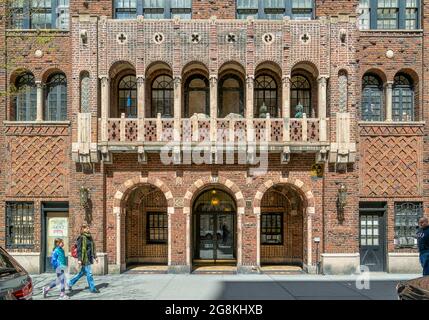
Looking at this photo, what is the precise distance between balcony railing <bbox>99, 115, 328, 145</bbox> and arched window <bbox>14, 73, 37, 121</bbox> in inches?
136

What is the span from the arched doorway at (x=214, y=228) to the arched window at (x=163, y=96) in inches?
156

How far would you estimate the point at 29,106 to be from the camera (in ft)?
58.5

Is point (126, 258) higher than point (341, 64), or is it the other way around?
point (341, 64)

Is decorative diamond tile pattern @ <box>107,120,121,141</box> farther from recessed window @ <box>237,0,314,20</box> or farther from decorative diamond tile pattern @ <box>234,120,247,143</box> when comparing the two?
recessed window @ <box>237,0,314,20</box>

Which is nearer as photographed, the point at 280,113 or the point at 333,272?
the point at 333,272

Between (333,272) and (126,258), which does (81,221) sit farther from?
(333,272)

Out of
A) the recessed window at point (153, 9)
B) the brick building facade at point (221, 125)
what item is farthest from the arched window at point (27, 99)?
the recessed window at point (153, 9)

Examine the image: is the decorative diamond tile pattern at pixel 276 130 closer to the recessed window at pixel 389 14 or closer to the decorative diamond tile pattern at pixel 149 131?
the decorative diamond tile pattern at pixel 149 131

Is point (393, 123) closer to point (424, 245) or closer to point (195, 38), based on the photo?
point (424, 245)

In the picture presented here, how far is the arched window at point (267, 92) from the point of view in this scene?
18.2 meters

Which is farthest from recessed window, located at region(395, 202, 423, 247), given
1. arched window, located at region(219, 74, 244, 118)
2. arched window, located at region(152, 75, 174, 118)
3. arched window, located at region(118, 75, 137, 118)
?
arched window, located at region(118, 75, 137, 118)
